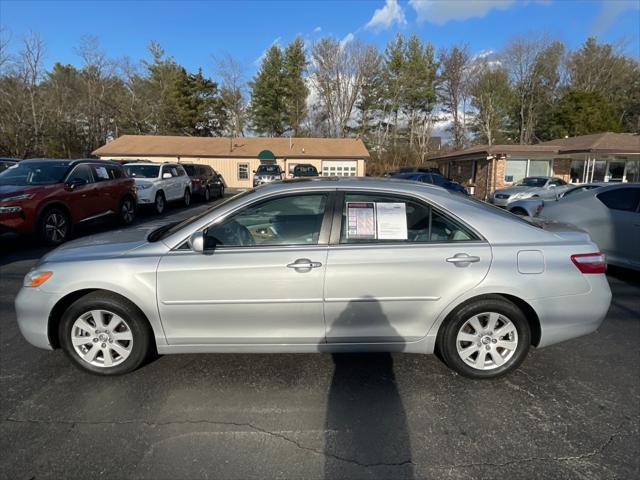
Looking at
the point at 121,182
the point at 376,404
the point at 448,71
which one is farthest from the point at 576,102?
the point at 376,404

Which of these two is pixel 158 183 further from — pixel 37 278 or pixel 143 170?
pixel 37 278

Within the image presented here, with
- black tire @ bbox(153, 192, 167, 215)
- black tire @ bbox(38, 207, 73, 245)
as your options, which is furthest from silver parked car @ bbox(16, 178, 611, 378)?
black tire @ bbox(153, 192, 167, 215)

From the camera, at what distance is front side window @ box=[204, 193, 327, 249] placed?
289cm

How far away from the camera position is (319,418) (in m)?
2.55

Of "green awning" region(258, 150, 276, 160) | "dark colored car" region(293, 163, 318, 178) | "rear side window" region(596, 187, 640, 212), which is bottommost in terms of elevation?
"rear side window" region(596, 187, 640, 212)

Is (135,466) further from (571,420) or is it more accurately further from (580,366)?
(580,366)

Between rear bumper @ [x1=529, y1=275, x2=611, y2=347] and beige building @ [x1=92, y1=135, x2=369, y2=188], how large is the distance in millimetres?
28296

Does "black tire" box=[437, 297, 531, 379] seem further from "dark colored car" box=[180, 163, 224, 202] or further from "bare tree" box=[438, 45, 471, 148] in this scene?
"bare tree" box=[438, 45, 471, 148]

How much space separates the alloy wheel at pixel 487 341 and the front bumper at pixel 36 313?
3.15 meters

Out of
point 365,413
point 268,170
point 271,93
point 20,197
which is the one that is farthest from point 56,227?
point 271,93

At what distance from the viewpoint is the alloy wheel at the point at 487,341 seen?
9.53 feet

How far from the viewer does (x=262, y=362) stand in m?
3.25

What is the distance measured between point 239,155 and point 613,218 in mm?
28135

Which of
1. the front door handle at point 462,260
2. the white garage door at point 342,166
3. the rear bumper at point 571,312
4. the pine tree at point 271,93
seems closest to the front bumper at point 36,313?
the front door handle at point 462,260
